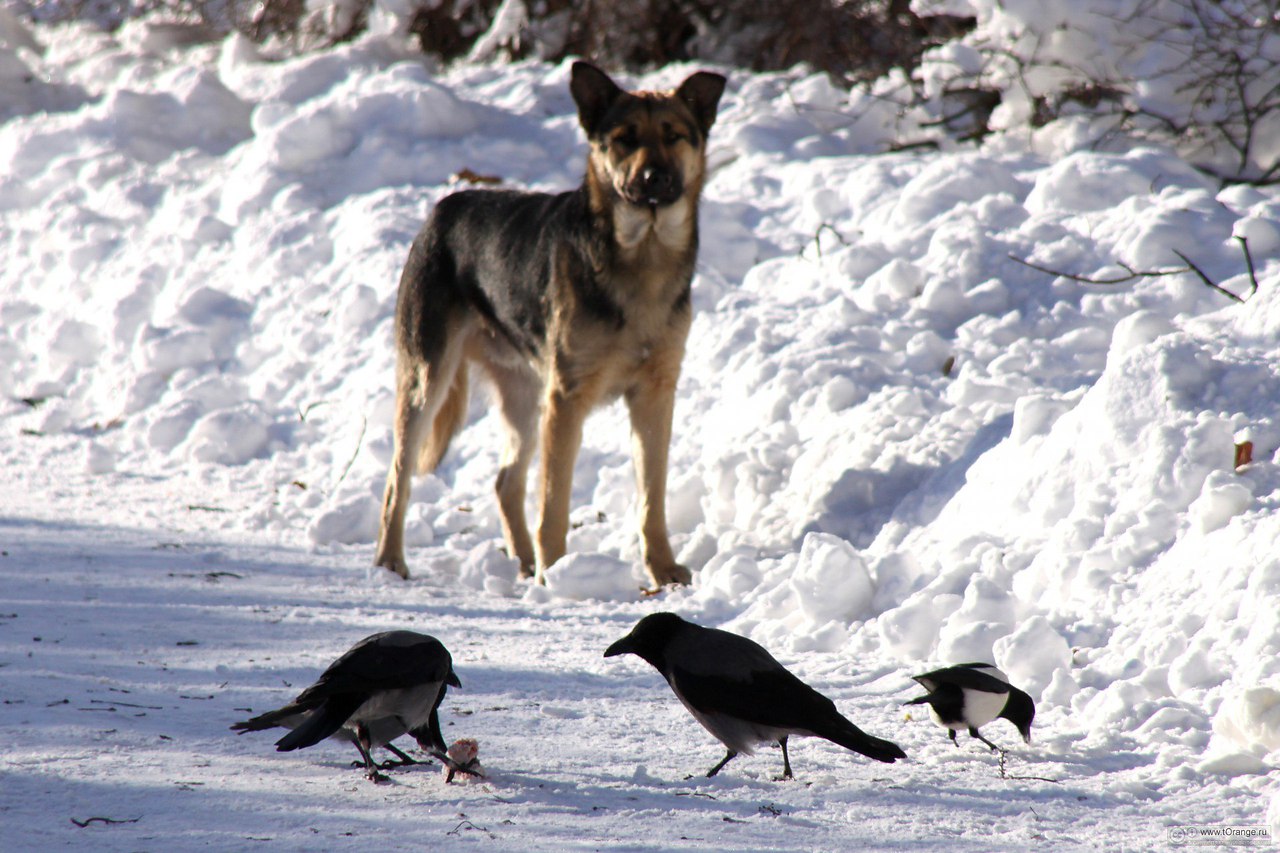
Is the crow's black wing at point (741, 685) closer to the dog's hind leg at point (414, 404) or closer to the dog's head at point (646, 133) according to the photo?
the dog's head at point (646, 133)

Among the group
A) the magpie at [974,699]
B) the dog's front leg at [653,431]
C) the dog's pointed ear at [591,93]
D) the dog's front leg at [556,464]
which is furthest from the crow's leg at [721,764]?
the dog's pointed ear at [591,93]

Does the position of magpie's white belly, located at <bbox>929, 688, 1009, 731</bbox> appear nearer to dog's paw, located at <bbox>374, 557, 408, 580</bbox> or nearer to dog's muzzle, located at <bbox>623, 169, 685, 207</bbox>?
dog's muzzle, located at <bbox>623, 169, 685, 207</bbox>

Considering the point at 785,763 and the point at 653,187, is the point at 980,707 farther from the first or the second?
the point at 653,187

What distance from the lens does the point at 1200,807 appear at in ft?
11.1

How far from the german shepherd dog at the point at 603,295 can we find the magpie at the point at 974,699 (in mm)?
2417

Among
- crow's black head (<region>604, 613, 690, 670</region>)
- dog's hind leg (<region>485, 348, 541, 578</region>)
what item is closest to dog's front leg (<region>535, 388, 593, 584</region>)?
dog's hind leg (<region>485, 348, 541, 578</region>)

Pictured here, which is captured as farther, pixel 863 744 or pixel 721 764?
pixel 721 764

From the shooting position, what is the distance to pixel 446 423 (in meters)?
7.35

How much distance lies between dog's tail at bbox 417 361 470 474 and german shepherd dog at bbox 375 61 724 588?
0.33 metres

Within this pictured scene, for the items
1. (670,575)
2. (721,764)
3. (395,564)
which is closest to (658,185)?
(670,575)

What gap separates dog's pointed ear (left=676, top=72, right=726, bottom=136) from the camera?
642 centimetres

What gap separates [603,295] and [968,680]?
10.2 feet

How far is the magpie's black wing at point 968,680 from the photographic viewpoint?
369 centimetres

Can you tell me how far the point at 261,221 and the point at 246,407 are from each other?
2979mm
